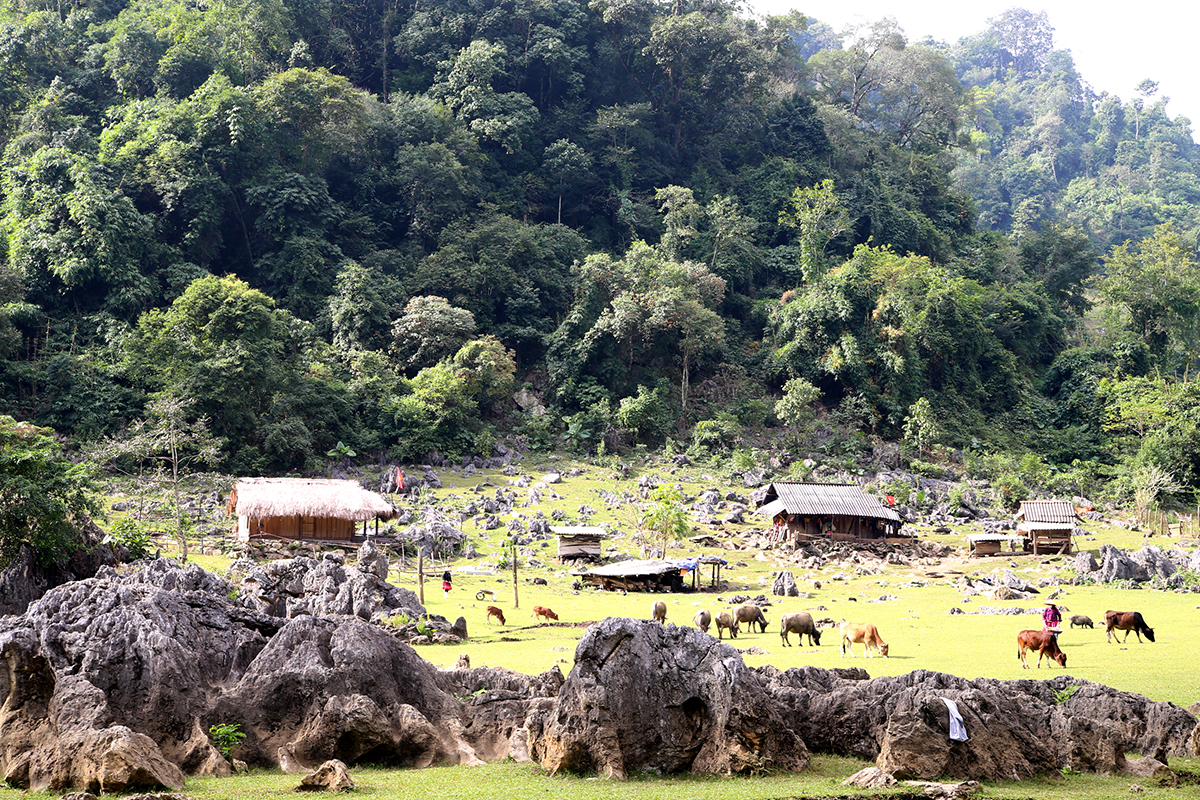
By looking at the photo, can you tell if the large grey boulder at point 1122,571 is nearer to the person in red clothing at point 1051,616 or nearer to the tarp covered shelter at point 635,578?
the tarp covered shelter at point 635,578

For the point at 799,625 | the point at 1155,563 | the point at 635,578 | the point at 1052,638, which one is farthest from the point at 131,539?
the point at 1155,563

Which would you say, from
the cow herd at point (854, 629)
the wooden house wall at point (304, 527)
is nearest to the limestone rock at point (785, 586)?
the cow herd at point (854, 629)

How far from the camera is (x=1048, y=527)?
4091 centimetres

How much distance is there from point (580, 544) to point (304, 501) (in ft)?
35.0

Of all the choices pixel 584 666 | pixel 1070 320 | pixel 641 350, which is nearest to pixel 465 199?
pixel 641 350

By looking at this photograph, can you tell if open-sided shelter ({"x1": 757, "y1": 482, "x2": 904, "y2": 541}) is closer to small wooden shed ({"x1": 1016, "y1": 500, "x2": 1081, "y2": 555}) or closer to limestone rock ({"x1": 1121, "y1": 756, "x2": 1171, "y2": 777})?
small wooden shed ({"x1": 1016, "y1": 500, "x2": 1081, "y2": 555})

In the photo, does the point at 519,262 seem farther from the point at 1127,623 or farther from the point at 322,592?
the point at 1127,623

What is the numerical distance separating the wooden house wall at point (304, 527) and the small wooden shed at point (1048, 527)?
27.9m

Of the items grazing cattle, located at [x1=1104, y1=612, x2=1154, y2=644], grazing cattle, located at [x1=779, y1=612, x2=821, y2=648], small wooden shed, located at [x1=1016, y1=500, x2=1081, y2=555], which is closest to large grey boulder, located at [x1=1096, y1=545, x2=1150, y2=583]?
small wooden shed, located at [x1=1016, y1=500, x2=1081, y2=555]

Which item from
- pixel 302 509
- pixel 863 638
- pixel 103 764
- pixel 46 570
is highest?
pixel 46 570

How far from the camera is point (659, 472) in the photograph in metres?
51.2

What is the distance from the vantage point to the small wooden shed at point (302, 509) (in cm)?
3731

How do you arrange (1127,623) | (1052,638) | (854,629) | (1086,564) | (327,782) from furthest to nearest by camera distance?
(1086,564) < (1127,623) < (854,629) < (1052,638) < (327,782)

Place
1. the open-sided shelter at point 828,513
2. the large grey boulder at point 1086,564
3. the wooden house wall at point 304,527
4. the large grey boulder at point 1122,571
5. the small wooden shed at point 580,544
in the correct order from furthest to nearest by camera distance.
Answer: the open-sided shelter at point 828,513 → the small wooden shed at point 580,544 → the wooden house wall at point 304,527 → the large grey boulder at point 1086,564 → the large grey boulder at point 1122,571
